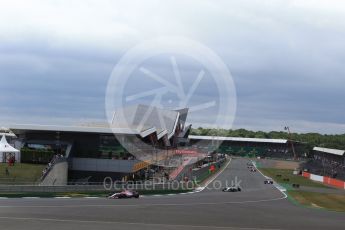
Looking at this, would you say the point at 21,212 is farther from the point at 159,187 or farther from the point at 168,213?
the point at 159,187

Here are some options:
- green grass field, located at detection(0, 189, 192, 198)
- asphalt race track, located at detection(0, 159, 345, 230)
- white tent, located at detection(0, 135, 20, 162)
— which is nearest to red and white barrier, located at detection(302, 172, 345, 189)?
green grass field, located at detection(0, 189, 192, 198)

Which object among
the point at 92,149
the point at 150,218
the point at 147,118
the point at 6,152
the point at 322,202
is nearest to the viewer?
the point at 150,218

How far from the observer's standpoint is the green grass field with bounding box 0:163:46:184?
55.6m

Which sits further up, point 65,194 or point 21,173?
point 21,173

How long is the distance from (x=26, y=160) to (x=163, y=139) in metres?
64.1

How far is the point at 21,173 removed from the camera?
6091cm

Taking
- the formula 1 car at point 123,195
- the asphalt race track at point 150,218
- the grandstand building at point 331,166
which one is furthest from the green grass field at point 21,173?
the grandstand building at point 331,166

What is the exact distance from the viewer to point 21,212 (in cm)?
3141

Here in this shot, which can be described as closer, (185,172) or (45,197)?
(45,197)

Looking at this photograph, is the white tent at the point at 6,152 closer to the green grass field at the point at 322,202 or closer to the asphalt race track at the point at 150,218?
the asphalt race track at the point at 150,218

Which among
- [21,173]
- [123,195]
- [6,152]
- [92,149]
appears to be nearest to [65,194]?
[123,195]

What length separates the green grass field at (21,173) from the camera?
182 ft

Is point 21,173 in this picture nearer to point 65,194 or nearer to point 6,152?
point 6,152

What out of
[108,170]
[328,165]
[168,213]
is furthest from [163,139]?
[168,213]
